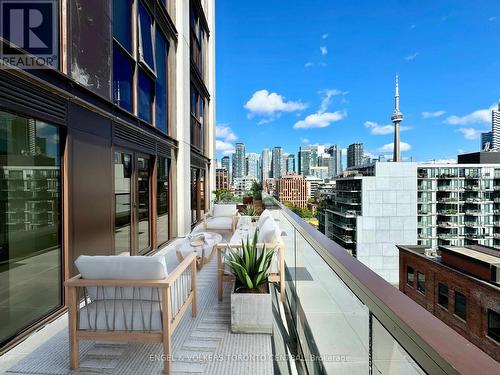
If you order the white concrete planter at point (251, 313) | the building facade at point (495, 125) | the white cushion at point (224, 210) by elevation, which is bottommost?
the white concrete planter at point (251, 313)

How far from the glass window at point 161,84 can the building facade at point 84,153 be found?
0.02m

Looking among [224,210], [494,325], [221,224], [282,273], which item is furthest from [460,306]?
[282,273]

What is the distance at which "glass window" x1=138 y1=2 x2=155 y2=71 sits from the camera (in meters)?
5.03

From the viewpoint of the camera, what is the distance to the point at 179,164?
6.95 meters

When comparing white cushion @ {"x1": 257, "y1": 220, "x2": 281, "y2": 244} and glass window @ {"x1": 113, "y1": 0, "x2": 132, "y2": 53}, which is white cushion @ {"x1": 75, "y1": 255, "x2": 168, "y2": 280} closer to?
white cushion @ {"x1": 257, "y1": 220, "x2": 281, "y2": 244}

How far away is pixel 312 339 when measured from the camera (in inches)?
84.4

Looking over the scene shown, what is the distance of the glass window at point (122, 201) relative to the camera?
4.16 meters

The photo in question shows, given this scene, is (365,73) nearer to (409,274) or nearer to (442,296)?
(409,274)

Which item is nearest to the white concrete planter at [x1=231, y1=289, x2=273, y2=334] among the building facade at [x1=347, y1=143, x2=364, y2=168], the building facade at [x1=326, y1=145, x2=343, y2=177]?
the building facade at [x1=347, y1=143, x2=364, y2=168]

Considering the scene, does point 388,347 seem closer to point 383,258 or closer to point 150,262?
point 150,262

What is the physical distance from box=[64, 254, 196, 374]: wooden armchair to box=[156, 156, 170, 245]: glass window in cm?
371

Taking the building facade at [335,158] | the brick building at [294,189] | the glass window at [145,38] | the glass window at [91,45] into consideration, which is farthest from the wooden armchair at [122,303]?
the building facade at [335,158]

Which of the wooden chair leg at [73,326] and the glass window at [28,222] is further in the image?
the glass window at [28,222]

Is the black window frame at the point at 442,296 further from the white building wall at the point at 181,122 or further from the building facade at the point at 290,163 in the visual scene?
the building facade at the point at 290,163
